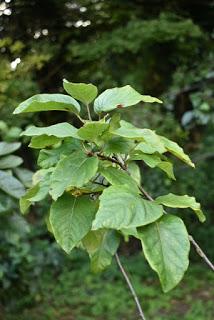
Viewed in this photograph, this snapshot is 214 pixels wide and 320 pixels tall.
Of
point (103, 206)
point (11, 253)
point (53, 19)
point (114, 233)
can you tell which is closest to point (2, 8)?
point (53, 19)

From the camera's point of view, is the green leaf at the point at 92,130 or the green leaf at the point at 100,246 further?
the green leaf at the point at 100,246

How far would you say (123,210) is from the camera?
0.68 meters

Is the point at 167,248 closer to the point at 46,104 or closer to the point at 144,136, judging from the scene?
the point at 144,136

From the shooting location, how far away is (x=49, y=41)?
330 cm

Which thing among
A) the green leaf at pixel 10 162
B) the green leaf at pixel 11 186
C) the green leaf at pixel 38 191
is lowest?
the green leaf at pixel 10 162

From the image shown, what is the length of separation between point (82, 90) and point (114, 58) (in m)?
2.81

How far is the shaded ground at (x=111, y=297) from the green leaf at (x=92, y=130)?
9.44 ft

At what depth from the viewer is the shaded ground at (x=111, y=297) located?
3850mm

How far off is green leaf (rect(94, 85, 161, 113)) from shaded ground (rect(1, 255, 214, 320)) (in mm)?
2851

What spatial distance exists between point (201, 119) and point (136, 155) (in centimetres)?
224

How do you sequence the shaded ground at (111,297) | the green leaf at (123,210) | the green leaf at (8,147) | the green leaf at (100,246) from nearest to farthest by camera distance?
the green leaf at (123,210) → the green leaf at (100,246) → the green leaf at (8,147) → the shaded ground at (111,297)

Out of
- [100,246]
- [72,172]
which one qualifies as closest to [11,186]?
[100,246]

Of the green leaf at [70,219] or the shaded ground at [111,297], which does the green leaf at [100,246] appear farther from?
A: the shaded ground at [111,297]

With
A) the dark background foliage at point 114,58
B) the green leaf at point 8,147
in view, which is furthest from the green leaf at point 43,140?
the dark background foliage at point 114,58
